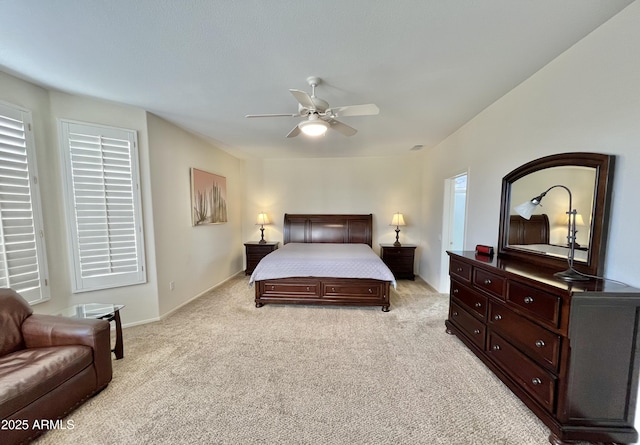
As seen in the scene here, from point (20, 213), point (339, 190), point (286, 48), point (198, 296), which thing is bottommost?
point (198, 296)

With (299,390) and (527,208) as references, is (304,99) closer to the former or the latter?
(527,208)

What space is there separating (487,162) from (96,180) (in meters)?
4.73

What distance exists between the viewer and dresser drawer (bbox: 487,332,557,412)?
1580 mm

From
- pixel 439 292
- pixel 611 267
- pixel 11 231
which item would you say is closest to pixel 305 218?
pixel 439 292

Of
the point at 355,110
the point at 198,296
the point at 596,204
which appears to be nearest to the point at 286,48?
the point at 355,110

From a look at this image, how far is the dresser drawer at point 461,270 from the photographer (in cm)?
248

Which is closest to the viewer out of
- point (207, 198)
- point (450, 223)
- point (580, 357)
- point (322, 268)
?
→ point (580, 357)

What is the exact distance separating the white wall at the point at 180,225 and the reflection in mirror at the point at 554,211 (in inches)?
170

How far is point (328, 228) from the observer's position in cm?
558

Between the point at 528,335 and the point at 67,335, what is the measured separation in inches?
141

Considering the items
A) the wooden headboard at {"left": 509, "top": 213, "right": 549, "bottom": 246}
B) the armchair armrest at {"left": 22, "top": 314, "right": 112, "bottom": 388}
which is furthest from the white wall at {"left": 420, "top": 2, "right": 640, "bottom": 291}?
the armchair armrest at {"left": 22, "top": 314, "right": 112, "bottom": 388}

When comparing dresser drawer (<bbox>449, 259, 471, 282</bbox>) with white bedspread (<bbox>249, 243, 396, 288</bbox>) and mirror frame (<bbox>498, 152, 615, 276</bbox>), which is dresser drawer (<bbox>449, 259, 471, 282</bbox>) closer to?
mirror frame (<bbox>498, 152, 615, 276</bbox>)

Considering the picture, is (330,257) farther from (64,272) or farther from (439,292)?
(64,272)

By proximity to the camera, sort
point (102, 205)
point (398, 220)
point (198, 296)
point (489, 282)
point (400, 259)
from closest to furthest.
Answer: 1. point (489, 282)
2. point (102, 205)
3. point (198, 296)
4. point (400, 259)
5. point (398, 220)
